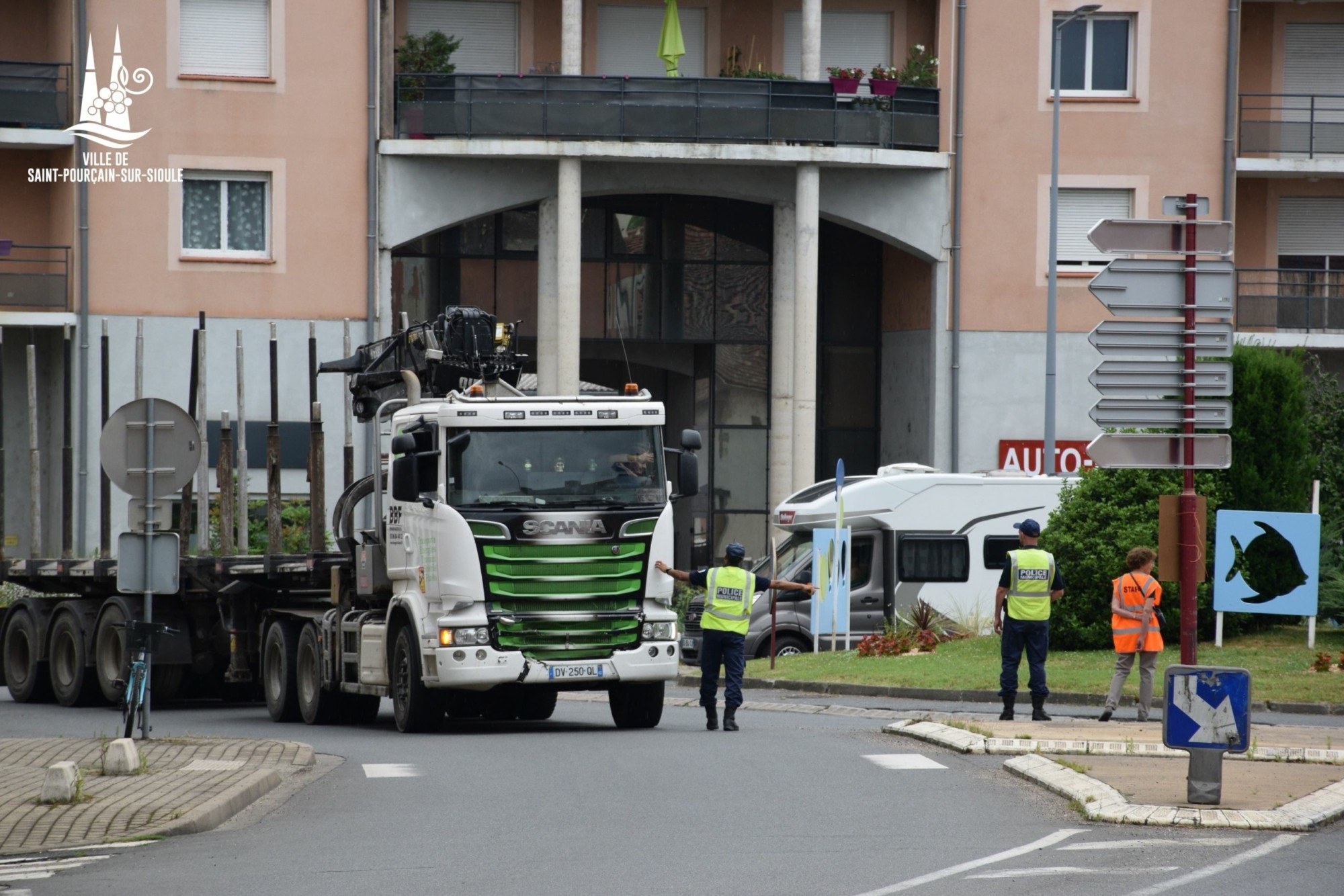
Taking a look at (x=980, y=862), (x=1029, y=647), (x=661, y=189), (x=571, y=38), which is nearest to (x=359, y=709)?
(x=1029, y=647)

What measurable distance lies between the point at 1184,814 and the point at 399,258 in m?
30.1

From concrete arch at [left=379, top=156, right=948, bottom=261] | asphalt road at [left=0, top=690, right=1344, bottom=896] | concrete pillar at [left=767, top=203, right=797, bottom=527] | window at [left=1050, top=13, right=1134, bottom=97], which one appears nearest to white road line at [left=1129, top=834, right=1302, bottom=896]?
asphalt road at [left=0, top=690, right=1344, bottom=896]

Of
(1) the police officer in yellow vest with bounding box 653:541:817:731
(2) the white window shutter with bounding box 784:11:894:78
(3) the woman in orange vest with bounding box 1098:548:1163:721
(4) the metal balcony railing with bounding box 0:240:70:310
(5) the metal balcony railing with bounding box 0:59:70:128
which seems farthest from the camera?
(2) the white window shutter with bounding box 784:11:894:78

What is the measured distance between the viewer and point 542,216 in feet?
123

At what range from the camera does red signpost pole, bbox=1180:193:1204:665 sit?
1189 centimetres

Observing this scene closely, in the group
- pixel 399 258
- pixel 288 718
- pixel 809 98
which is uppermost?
pixel 809 98

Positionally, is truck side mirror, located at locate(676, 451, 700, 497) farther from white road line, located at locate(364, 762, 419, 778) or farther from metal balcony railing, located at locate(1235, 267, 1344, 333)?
metal balcony railing, located at locate(1235, 267, 1344, 333)

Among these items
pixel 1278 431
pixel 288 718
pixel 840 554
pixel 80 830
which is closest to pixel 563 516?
pixel 288 718

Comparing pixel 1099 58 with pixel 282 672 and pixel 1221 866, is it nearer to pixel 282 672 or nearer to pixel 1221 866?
pixel 282 672

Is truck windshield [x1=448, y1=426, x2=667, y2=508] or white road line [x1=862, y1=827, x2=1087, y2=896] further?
truck windshield [x1=448, y1=426, x2=667, y2=508]

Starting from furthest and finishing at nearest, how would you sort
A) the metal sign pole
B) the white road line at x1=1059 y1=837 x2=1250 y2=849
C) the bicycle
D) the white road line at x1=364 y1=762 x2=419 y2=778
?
the bicycle
the metal sign pole
the white road line at x1=364 y1=762 x2=419 y2=778
the white road line at x1=1059 y1=837 x2=1250 y2=849

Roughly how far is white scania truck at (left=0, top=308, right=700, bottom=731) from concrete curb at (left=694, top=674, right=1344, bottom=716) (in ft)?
16.0

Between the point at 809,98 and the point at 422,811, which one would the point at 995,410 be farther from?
the point at 422,811

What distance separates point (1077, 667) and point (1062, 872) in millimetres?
14506
